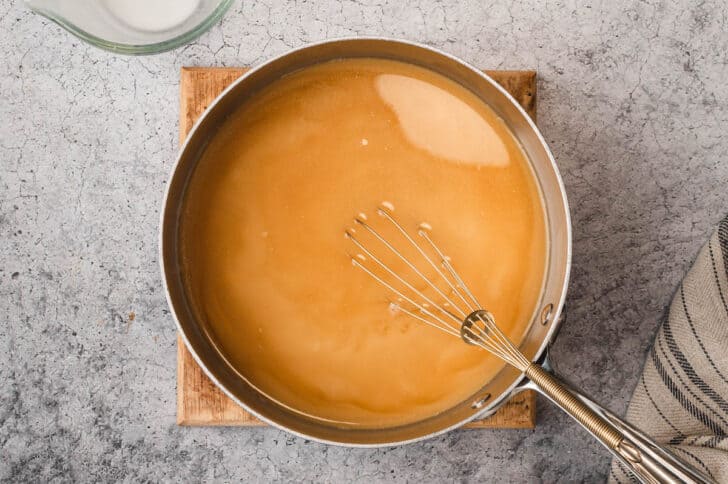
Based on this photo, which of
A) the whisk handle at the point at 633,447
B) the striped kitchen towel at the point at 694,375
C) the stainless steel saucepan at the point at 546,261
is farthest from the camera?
the striped kitchen towel at the point at 694,375

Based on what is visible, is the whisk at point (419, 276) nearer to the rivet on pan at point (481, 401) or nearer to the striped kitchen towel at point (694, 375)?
the rivet on pan at point (481, 401)

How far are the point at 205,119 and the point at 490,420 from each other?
423mm

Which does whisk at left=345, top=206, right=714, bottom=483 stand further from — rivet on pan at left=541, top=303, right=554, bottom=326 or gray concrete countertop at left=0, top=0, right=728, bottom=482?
gray concrete countertop at left=0, top=0, right=728, bottom=482

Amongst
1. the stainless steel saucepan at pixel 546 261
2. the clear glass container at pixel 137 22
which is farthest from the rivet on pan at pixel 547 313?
the clear glass container at pixel 137 22

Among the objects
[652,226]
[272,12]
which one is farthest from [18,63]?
[652,226]

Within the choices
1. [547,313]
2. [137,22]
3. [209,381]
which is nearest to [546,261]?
[547,313]

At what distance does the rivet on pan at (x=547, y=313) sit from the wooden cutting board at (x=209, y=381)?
0.10m

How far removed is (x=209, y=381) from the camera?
72cm

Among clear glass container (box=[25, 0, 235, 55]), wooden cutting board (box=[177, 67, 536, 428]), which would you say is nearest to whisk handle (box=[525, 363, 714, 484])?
wooden cutting board (box=[177, 67, 536, 428])

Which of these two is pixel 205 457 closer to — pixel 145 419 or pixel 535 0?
pixel 145 419

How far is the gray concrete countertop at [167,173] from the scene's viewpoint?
0.81 m

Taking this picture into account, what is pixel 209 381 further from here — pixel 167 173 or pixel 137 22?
pixel 137 22

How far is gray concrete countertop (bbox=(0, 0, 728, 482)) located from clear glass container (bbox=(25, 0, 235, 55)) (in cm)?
8

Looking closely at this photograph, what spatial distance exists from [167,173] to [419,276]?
0.34 meters
